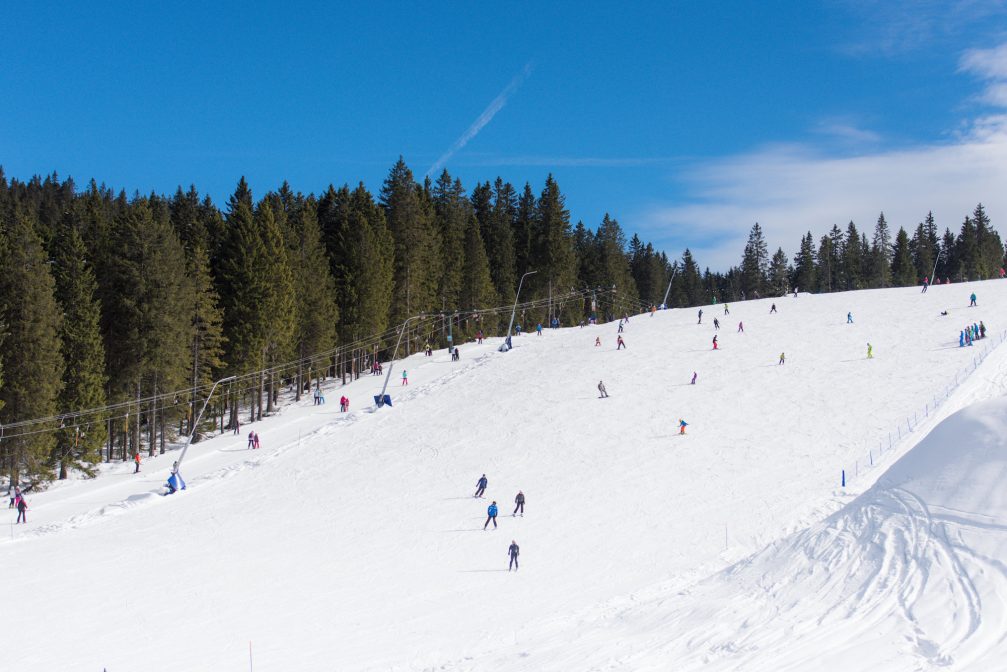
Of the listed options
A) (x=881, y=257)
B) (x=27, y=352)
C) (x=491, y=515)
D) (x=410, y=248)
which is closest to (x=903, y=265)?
(x=881, y=257)

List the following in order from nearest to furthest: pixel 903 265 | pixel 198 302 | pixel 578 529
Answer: pixel 578 529 → pixel 198 302 → pixel 903 265

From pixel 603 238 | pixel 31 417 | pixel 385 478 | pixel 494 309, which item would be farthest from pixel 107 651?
pixel 603 238

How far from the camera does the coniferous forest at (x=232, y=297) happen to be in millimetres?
35250

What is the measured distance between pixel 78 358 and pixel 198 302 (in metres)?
8.22

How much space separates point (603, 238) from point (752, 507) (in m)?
82.8

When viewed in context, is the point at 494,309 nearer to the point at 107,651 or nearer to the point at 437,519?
the point at 437,519

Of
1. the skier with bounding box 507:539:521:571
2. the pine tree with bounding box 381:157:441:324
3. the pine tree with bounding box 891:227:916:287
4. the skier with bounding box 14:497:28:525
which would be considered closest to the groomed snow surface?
the skier with bounding box 507:539:521:571

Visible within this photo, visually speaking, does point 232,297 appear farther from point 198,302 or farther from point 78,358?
point 78,358

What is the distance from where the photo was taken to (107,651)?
15.6 metres

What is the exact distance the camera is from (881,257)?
113625mm

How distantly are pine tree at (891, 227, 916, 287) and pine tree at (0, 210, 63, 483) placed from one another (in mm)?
107927

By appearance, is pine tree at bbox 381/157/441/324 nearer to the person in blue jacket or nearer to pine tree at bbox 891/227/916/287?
the person in blue jacket

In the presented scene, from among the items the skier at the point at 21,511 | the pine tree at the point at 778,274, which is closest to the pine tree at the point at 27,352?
the skier at the point at 21,511

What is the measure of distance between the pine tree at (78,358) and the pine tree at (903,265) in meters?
106
